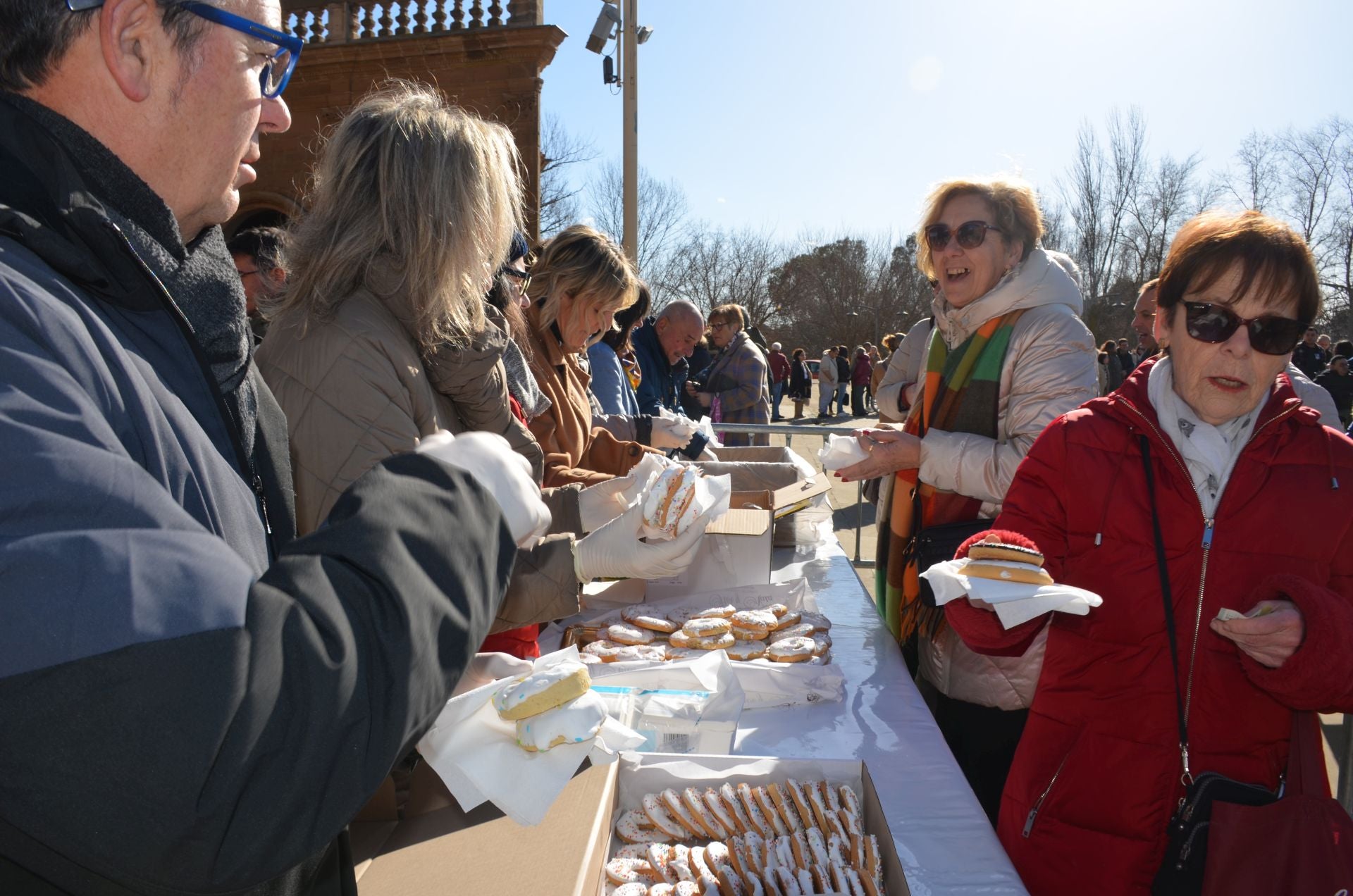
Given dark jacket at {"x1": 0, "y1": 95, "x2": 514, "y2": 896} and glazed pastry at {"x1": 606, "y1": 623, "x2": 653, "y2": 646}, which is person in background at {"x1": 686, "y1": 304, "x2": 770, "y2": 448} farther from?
dark jacket at {"x1": 0, "y1": 95, "x2": 514, "y2": 896}

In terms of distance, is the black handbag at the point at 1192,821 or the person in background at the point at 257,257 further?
the person in background at the point at 257,257

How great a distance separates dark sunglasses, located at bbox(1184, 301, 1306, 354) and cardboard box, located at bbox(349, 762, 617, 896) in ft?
5.17

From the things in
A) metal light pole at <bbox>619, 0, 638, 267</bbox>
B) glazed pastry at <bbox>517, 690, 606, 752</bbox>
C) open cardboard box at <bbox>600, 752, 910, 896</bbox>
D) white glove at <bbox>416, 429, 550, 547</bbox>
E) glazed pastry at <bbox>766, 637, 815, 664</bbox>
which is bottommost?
glazed pastry at <bbox>766, 637, 815, 664</bbox>

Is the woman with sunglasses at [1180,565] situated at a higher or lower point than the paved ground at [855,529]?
higher

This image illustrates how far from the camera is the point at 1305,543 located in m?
1.70

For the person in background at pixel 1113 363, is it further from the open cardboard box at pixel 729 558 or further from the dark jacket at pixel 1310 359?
the open cardboard box at pixel 729 558

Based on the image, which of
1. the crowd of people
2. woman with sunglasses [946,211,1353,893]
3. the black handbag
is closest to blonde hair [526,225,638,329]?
the crowd of people

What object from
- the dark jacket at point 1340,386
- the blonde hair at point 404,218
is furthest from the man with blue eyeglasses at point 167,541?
the dark jacket at point 1340,386

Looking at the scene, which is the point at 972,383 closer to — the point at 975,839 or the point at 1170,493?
the point at 1170,493

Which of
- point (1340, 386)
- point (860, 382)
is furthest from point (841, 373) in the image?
point (1340, 386)

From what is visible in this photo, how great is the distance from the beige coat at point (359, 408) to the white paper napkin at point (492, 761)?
0.31 meters

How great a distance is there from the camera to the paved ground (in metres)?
3.73

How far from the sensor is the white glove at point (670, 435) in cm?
376

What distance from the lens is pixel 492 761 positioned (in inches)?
45.3
